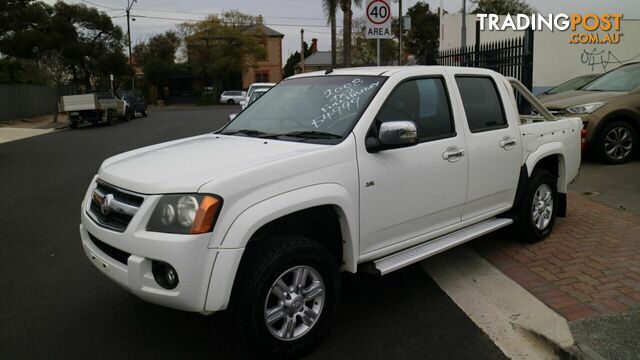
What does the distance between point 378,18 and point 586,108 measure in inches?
153

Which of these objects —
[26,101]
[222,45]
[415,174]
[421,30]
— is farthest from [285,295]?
[421,30]

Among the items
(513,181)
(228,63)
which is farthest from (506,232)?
(228,63)

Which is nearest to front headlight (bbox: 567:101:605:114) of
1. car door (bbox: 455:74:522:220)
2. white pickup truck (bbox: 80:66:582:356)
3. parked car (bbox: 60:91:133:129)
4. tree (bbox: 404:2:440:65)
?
white pickup truck (bbox: 80:66:582:356)

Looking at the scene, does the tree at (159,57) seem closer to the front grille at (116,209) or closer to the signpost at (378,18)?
the signpost at (378,18)

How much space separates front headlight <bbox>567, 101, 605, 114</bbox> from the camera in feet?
30.8

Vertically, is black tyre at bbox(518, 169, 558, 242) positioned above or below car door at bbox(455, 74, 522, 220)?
below

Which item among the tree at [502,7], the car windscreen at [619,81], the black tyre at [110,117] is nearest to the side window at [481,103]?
the car windscreen at [619,81]

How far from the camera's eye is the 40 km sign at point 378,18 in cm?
988

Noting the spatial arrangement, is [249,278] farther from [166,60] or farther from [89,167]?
[166,60]

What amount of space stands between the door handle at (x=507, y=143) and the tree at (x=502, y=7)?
50740 millimetres

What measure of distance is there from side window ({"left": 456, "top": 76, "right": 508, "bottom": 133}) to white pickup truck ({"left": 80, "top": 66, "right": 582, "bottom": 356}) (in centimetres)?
2

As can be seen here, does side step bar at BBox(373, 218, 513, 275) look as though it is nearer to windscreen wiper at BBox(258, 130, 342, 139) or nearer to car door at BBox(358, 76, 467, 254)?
car door at BBox(358, 76, 467, 254)

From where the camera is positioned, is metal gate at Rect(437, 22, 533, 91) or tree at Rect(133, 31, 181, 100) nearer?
metal gate at Rect(437, 22, 533, 91)

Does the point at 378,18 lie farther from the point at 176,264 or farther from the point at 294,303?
the point at 176,264
